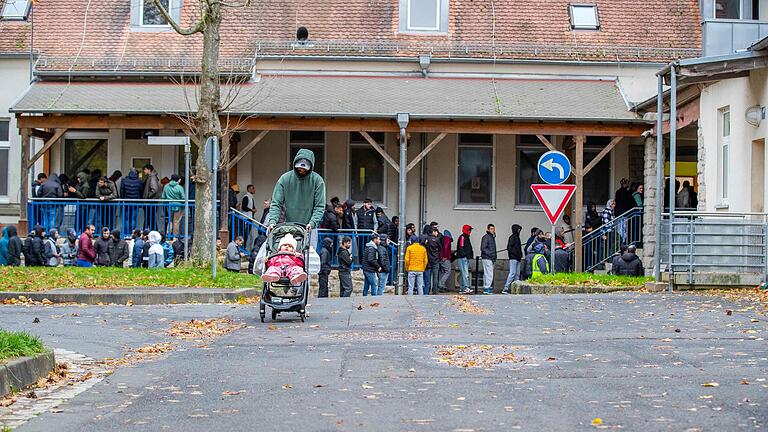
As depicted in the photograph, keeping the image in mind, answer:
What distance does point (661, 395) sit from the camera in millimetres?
8375

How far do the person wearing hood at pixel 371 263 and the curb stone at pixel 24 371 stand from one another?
56.0 feet

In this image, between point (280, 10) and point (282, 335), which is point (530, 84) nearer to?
point (280, 10)

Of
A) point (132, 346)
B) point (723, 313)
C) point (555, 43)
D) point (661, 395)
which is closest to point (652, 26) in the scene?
point (555, 43)

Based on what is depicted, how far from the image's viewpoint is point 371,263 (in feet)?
88.9

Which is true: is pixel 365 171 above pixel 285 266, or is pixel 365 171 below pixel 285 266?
above

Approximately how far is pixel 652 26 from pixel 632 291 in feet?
44.2

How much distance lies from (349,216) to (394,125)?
7.71 feet

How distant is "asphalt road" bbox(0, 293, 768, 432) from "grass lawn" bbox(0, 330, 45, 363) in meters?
0.59

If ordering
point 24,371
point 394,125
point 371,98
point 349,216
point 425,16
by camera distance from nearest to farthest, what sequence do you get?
point 24,371, point 394,125, point 349,216, point 371,98, point 425,16

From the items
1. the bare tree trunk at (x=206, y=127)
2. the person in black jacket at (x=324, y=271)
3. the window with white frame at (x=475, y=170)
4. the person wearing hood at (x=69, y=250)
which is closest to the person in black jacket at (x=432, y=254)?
the person in black jacket at (x=324, y=271)

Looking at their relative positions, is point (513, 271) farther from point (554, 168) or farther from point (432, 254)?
point (554, 168)

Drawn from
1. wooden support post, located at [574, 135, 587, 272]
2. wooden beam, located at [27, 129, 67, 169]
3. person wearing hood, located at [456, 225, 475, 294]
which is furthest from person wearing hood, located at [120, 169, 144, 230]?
wooden support post, located at [574, 135, 587, 272]

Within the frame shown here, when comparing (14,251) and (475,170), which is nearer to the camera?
(14,251)

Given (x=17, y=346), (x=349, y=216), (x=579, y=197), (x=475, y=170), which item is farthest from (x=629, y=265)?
(x=17, y=346)
